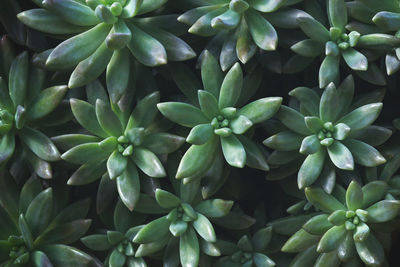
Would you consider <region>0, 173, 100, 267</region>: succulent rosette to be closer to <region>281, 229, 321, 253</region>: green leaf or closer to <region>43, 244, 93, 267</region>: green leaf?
<region>43, 244, 93, 267</region>: green leaf

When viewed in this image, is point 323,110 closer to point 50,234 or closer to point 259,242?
point 259,242

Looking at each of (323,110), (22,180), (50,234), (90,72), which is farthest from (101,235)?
(323,110)

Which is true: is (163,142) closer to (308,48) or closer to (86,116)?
(86,116)

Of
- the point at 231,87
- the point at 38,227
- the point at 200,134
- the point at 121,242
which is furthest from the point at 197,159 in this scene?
the point at 38,227

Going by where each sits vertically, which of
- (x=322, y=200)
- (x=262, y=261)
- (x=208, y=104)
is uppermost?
(x=208, y=104)

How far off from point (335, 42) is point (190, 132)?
1.13 ft

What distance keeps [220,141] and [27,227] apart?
1.30ft

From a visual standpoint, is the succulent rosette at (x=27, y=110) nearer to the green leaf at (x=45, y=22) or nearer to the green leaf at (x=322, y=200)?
the green leaf at (x=45, y=22)

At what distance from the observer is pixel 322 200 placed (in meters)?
1.01

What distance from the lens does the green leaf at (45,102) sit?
1.00m

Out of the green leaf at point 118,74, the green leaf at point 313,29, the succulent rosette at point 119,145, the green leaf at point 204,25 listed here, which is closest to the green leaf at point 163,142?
the succulent rosette at point 119,145

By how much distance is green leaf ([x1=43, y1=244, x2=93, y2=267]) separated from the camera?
1.00 meters

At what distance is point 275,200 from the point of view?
119cm

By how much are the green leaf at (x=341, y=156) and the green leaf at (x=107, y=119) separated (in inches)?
16.1
